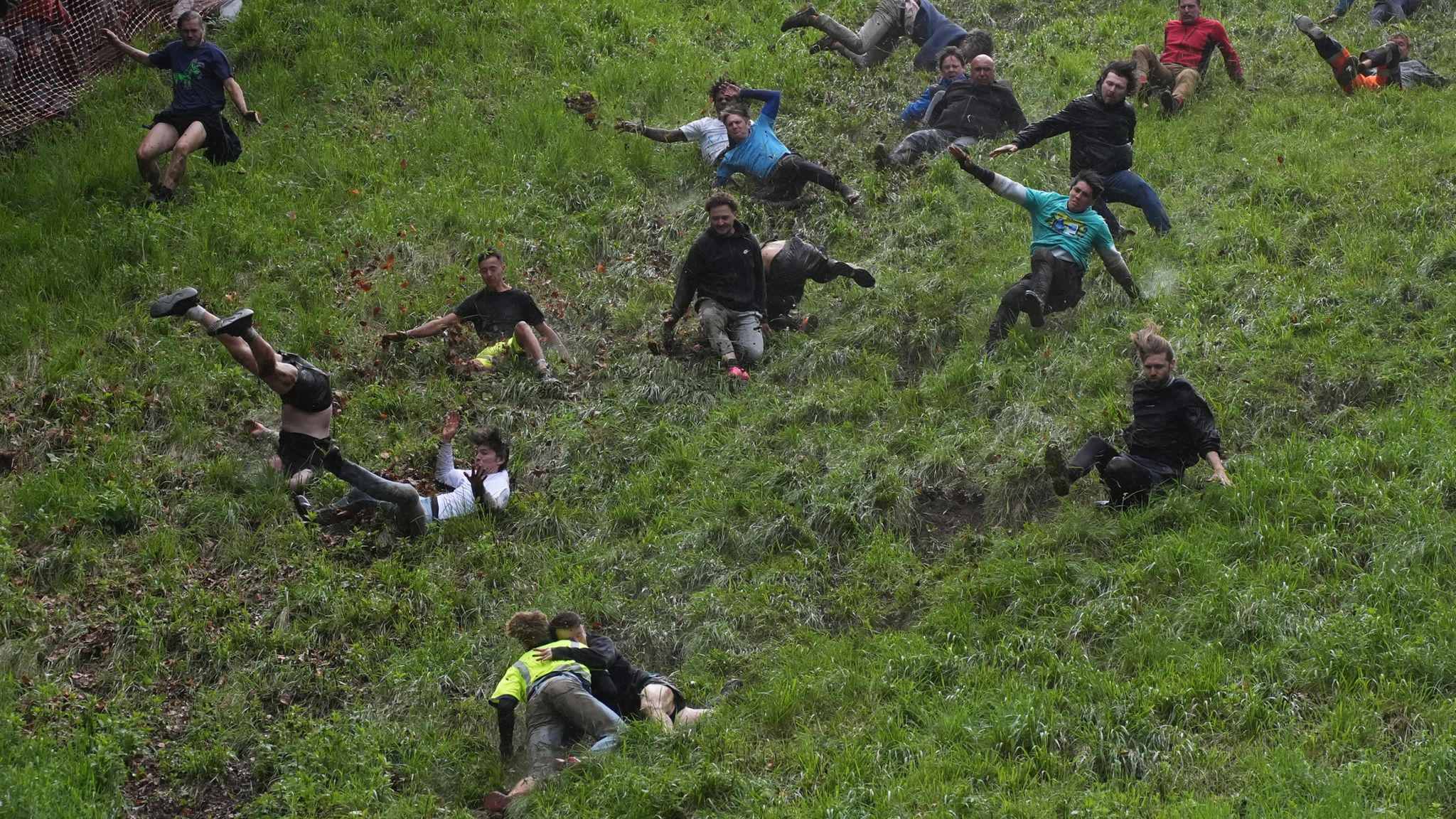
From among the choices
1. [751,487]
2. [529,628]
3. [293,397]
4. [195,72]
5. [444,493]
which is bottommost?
[444,493]

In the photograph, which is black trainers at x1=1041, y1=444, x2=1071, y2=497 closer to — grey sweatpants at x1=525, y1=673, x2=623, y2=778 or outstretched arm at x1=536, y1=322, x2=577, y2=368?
grey sweatpants at x1=525, y1=673, x2=623, y2=778

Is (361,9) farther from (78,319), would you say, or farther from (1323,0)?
(1323,0)

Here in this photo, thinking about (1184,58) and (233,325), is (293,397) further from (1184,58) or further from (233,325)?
(1184,58)

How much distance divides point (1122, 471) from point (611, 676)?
3498mm

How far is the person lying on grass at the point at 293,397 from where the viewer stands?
9.12m

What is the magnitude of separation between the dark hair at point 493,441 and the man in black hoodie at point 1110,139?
543 cm

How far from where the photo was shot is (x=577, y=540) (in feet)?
31.6

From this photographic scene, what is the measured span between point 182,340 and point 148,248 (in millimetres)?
1480

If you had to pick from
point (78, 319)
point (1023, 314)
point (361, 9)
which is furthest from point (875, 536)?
point (361, 9)

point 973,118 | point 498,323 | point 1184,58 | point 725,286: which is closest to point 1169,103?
point 1184,58

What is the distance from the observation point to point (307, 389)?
963 cm

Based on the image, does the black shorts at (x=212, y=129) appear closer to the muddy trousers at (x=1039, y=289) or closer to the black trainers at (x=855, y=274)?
the black trainers at (x=855, y=274)

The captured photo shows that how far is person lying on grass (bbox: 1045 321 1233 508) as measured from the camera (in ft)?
27.6

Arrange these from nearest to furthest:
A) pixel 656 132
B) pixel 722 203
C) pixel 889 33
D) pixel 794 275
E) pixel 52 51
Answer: pixel 722 203, pixel 794 275, pixel 656 132, pixel 52 51, pixel 889 33
